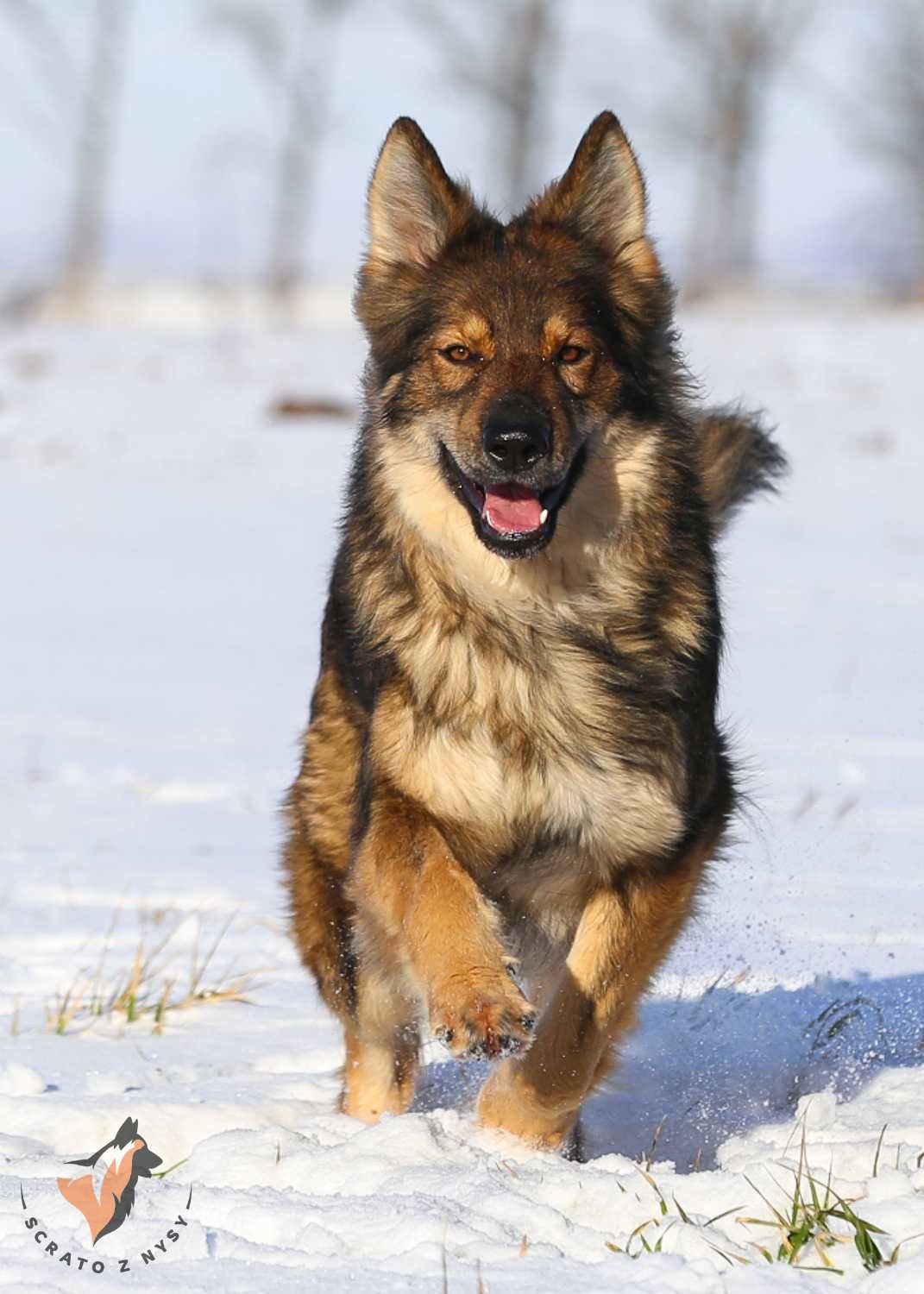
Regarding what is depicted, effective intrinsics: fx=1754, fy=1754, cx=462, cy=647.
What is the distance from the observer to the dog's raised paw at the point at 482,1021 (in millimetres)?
3352

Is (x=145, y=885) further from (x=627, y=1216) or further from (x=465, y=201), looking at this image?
(x=627, y=1216)

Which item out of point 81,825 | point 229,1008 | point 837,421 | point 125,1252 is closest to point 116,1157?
point 125,1252

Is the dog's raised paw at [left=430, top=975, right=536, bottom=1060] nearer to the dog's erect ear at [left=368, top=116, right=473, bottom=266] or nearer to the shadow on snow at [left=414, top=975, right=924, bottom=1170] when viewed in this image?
the shadow on snow at [left=414, top=975, right=924, bottom=1170]

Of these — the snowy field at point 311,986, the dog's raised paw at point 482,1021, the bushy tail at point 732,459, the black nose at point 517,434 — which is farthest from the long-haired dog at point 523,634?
the snowy field at point 311,986

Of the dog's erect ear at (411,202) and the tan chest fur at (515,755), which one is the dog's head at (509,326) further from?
the tan chest fur at (515,755)

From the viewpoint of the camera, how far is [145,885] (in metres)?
5.86

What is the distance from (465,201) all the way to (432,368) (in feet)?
1.60

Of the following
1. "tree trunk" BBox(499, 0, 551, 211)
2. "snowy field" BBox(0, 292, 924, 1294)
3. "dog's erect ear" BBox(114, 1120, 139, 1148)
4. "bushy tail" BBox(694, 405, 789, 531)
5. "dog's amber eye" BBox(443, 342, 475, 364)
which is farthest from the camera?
"tree trunk" BBox(499, 0, 551, 211)

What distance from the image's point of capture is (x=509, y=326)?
159 inches

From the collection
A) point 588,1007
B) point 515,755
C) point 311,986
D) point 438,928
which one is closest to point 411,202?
point 515,755

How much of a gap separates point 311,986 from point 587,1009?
147cm

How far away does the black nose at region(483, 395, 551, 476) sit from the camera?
150 inches

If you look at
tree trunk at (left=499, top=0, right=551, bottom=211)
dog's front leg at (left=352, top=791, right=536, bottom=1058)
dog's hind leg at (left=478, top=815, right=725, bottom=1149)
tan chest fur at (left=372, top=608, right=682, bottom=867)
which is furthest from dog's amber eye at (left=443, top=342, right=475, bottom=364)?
tree trunk at (left=499, top=0, right=551, bottom=211)

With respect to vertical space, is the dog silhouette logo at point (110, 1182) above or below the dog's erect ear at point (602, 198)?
below
